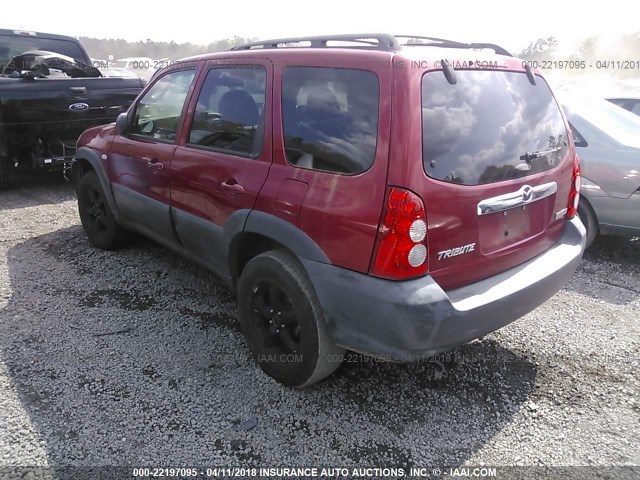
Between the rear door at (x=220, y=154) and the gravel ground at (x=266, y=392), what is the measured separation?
0.67m

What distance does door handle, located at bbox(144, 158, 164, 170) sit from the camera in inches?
140

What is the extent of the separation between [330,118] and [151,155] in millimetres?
1774

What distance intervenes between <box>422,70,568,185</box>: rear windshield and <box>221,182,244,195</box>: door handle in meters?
1.10

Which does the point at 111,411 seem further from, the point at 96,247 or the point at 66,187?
the point at 66,187

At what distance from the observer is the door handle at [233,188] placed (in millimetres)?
2836

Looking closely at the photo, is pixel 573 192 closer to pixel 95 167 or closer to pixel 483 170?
pixel 483 170

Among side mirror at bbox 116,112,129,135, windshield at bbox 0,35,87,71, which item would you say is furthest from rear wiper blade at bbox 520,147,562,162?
windshield at bbox 0,35,87,71

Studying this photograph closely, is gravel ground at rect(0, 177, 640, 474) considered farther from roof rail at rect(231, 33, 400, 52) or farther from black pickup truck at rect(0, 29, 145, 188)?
black pickup truck at rect(0, 29, 145, 188)

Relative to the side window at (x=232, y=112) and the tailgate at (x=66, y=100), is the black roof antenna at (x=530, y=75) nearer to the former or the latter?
the side window at (x=232, y=112)

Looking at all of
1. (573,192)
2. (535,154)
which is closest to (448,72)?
(535,154)

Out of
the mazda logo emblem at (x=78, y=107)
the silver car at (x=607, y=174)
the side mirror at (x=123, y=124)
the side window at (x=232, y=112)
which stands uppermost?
the side window at (x=232, y=112)

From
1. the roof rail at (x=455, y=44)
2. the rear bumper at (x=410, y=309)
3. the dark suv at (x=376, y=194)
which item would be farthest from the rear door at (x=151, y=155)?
the rear bumper at (x=410, y=309)

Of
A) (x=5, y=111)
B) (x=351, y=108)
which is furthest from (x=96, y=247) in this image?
(x=351, y=108)

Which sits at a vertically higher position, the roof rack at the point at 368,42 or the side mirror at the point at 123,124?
the roof rack at the point at 368,42
